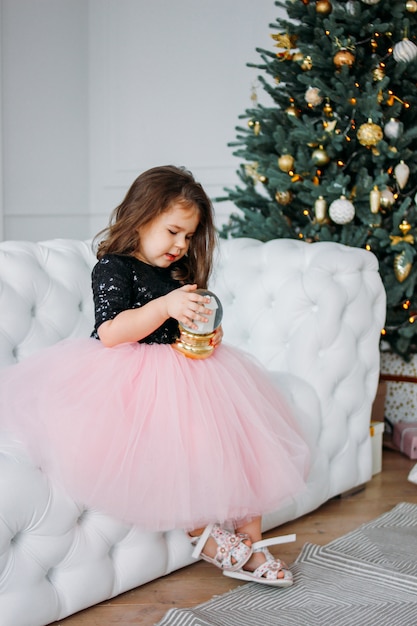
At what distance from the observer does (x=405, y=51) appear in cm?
252

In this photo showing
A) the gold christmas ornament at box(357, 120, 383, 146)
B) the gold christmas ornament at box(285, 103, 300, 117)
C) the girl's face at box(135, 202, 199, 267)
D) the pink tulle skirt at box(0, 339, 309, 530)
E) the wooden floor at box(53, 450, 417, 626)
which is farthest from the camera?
the gold christmas ornament at box(285, 103, 300, 117)

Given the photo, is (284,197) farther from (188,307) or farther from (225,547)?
(225,547)

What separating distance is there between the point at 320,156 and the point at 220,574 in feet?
4.77

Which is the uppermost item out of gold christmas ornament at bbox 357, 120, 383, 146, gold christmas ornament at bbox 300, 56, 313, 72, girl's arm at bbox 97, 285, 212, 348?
gold christmas ornament at bbox 300, 56, 313, 72

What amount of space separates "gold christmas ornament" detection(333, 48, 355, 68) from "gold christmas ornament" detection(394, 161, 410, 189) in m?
0.38

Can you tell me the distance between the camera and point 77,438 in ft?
4.72

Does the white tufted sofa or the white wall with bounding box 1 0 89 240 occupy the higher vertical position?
the white wall with bounding box 1 0 89 240

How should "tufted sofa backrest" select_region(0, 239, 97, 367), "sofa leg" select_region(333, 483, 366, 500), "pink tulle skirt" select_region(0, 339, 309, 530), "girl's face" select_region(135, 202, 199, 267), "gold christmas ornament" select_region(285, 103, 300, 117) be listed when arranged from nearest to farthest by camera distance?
"pink tulle skirt" select_region(0, 339, 309, 530), "girl's face" select_region(135, 202, 199, 267), "tufted sofa backrest" select_region(0, 239, 97, 367), "sofa leg" select_region(333, 483, 366, 500), "gold christmas ornament" select_region(285, 103, 300, 117)

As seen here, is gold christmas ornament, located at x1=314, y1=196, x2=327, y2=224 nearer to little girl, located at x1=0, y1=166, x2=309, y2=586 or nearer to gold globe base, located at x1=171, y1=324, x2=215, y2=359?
little girl, located at x1=0, y1=166, x2=309, y2=586

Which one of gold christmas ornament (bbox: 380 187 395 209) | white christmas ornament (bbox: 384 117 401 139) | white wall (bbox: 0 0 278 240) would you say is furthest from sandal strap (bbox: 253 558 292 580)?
white wall (bbox: 0 0 278 240)

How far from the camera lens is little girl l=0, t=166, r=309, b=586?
1.45 m

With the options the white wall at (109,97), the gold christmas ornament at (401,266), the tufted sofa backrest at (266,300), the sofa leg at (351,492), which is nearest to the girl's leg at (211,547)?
the tufted sofa backrest at (266,300)

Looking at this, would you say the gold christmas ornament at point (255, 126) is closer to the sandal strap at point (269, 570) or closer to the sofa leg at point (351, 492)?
the sofa leg at point (351, 492)

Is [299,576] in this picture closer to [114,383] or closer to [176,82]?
[114,383]
